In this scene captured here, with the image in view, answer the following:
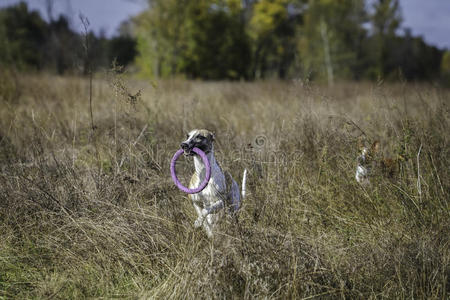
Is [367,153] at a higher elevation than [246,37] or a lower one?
lower

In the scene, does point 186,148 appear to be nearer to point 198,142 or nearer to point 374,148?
point 198,142

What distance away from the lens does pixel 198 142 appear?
2.88 metres

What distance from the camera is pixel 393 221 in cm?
274

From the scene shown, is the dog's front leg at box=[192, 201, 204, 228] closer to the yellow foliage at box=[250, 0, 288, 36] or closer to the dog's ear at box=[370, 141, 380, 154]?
the dog's ear at box=[370, 141, 380, 154]

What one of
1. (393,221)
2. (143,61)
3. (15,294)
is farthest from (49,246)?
(143,61)

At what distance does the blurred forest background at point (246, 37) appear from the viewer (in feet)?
62.6

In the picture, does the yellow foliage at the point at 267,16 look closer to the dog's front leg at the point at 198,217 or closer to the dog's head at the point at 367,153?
the dog's head at the point at 367,153

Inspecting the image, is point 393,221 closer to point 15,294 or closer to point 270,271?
point 270,271

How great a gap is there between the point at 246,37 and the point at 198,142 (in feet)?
75.4

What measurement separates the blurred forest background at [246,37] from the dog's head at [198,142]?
647 inches

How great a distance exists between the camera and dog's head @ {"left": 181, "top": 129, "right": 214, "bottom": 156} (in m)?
2.79

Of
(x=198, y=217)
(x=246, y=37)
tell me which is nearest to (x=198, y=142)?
(x=198, y=217)

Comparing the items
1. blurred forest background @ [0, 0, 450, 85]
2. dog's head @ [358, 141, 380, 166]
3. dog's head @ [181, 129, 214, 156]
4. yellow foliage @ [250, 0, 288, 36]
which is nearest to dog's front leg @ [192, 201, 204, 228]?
dog's head @ [181, 129, 214, 156]

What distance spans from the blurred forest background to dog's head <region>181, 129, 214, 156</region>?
53.9 ft
